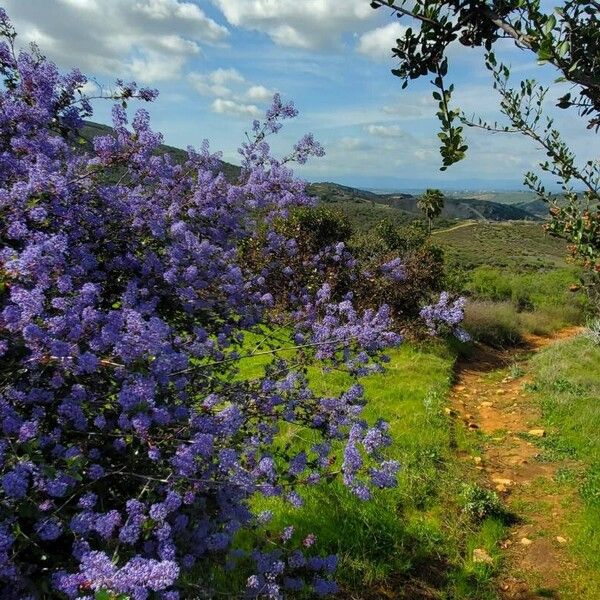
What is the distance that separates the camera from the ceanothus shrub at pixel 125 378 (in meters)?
2.74

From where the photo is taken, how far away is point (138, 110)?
176 inches

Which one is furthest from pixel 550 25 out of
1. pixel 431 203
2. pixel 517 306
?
pixel 431 203

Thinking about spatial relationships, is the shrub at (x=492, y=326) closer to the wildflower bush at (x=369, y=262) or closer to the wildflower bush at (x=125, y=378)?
the wildflower bush at (x=369, y=262)

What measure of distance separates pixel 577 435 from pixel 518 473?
1.59 metres

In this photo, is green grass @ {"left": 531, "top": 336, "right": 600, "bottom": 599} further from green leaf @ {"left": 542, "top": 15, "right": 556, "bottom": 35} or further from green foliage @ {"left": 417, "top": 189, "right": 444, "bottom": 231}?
green foliage @ {"left": 417, "top": 189, "right": 444, "bottom": 231}

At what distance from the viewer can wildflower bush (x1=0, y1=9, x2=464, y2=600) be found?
108 inches

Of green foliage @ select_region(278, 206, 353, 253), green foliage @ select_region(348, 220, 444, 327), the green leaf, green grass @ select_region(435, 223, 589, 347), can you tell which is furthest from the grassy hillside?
the green leaf

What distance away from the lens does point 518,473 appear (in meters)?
8.19

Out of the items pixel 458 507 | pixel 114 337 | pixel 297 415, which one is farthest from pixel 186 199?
pixel 458 507

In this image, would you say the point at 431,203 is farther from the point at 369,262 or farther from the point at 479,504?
the point at 479,504

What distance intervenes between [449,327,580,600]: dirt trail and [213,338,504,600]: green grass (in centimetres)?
28

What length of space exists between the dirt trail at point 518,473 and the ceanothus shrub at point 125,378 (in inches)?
90.4

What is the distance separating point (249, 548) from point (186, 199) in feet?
10.7

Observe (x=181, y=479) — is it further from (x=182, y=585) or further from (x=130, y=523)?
(x=182, y=585)
